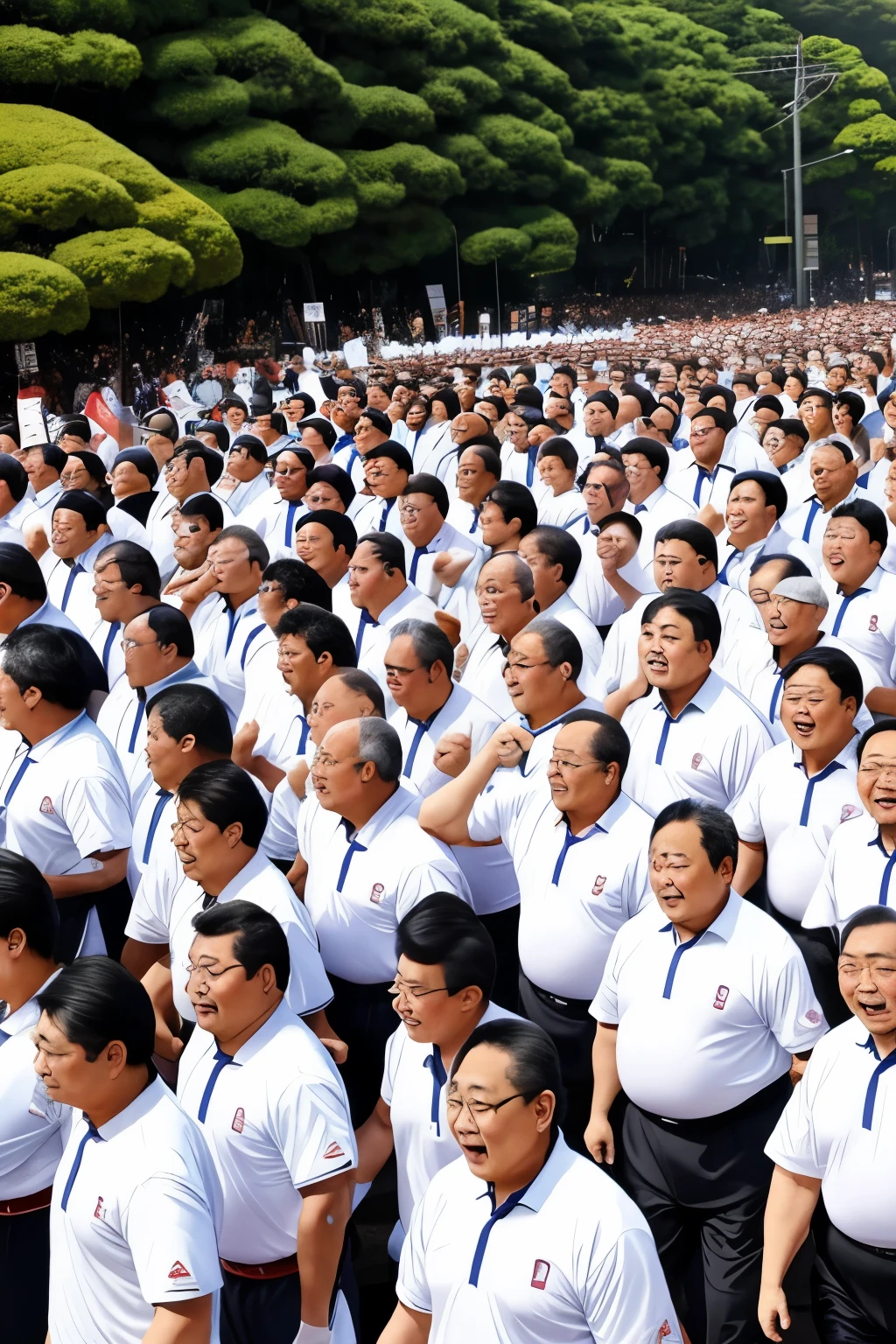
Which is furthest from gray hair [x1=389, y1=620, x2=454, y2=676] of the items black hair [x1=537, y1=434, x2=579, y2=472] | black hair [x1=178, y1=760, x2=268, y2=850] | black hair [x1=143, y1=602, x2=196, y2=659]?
black hair [x1=537, y1=434, x2=579, y2=472]

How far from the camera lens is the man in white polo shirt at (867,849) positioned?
3.57 m

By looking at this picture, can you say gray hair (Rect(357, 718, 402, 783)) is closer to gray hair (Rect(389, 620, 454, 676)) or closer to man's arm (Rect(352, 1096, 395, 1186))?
gray hair (Rect(389, 620, 454, 676))

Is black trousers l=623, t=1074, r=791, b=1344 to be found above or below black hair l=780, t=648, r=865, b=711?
below

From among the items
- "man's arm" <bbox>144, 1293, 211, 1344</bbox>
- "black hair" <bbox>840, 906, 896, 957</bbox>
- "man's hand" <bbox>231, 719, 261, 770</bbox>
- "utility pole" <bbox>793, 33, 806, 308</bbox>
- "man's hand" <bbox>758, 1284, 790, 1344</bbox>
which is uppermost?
"utility pole" <bbox>793, 33, 806, 308</bbox>

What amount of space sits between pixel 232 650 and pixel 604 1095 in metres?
2.82

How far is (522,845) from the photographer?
4.00m

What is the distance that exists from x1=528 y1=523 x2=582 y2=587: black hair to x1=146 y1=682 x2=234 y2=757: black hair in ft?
5.72

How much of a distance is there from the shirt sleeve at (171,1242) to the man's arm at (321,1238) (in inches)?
14.0

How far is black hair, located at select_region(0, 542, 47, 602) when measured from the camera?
17.9 feet

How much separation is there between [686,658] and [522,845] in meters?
0.80

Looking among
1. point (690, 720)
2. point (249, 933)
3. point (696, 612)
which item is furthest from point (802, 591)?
point (249, 933)

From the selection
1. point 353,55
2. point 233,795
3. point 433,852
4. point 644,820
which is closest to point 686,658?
point 644,820

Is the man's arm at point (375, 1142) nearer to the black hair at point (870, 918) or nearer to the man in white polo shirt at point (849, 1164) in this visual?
the man in white polo shirt at point (849, 1164)

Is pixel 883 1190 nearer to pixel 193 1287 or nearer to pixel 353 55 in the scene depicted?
pixel 193 1287
